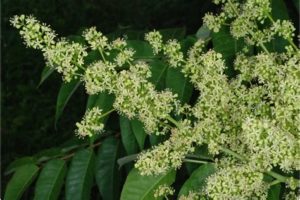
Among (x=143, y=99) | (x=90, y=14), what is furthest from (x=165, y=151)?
(x=90, y=14)

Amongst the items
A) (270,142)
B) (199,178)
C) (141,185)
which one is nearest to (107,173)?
(141,185)

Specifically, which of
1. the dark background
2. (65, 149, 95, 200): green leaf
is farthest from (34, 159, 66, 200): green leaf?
the dark background

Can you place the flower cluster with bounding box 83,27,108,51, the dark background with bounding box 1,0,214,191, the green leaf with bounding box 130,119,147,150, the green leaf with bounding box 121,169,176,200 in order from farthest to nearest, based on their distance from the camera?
1. the dark background with bounding box 1,0,214,191
2. the green leaf with bounding box 130,119,147,150
3. the green leaf with bounding box 121,169,176,200
4. the flower cluster with bounding box 83,27,108,51

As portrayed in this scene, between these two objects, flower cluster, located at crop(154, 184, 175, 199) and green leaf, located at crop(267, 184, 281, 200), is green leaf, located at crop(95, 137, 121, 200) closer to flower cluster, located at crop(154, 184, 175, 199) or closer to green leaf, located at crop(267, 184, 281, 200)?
flower cluster, located at crop(154, 184, 175, 199)

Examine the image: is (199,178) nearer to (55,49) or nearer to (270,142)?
(270,142)

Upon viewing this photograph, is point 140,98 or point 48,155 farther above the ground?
point 140,98

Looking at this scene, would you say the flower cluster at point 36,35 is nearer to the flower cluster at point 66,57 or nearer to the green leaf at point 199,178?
the flower cluster at point 66,57

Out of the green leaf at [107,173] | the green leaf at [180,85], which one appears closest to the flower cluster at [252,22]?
the green leaf at [180,85]
